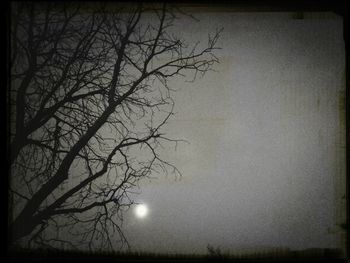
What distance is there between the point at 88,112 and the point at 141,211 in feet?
1.64

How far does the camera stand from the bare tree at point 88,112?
1597 mm

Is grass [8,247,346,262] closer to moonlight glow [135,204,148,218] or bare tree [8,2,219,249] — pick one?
bare tree [8,2,219,249]

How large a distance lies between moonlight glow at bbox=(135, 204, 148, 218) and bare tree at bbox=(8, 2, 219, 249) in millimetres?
74

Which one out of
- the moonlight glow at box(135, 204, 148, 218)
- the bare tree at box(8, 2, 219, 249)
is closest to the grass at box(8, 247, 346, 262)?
the bare tree at box(8, 2, 219, 249)

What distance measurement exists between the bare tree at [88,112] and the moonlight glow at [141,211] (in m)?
0.07

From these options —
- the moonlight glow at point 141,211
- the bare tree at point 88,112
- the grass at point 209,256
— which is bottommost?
the grass at point 209,256

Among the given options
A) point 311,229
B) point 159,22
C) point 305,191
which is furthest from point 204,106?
point 311,229

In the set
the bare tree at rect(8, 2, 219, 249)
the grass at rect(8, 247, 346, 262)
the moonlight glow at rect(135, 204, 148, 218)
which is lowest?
the grass at rect(8, 247, 346, 262)

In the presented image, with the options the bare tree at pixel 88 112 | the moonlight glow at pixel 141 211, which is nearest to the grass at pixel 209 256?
the bare tree at pixel 88 112

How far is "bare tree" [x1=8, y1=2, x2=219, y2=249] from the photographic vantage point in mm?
1597

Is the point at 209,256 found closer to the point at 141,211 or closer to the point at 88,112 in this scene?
the point at 141,211

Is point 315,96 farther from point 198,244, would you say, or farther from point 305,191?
point 198,244

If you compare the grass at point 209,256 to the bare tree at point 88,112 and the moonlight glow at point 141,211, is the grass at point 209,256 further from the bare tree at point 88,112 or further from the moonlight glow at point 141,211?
the moonlight glow at point 141,211

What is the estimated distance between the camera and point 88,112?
63.9 inches
